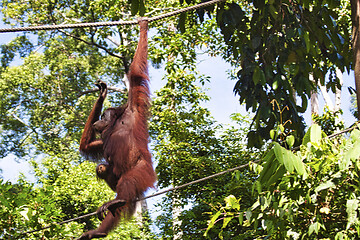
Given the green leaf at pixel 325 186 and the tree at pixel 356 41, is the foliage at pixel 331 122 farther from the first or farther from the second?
the green leaf at pixel 325 186

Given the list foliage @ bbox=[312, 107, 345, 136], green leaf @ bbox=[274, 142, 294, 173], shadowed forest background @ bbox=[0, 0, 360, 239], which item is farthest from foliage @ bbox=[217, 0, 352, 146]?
foliage @ bbox=[312, 107, 345, 136]

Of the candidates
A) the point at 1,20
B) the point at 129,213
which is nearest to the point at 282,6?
the point at 129,213

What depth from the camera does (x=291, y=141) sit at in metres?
2.47

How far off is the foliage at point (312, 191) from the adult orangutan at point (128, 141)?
1.03 meters

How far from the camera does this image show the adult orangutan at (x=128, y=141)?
3596mm

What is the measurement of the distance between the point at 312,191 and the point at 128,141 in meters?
1.68

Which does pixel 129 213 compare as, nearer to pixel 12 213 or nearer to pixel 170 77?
pixel 12 213

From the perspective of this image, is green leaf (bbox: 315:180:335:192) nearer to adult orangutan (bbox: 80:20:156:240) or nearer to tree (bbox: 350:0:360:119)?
tree (bbox: 350:0:360:119)

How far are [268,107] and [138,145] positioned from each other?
5.04 feet

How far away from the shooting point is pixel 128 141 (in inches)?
150

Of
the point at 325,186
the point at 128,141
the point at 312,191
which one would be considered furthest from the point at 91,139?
the point at 325,186

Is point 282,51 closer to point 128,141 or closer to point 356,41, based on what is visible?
point 356,41

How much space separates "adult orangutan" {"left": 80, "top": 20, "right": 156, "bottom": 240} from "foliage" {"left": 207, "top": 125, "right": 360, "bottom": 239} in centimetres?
103

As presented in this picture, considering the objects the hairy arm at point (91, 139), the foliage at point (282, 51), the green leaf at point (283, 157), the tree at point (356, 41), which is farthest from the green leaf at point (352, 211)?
the hairy arm at point (91, 139)
